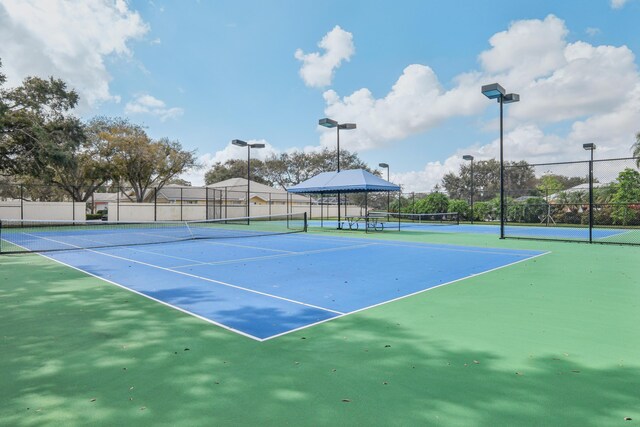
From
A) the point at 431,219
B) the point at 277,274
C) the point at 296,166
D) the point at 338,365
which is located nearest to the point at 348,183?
the point at 277,274

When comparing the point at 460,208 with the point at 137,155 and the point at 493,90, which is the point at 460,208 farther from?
the point at 137,155

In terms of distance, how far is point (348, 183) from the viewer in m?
20.1

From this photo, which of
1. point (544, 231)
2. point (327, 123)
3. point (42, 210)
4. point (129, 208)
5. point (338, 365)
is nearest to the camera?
point (338, 365)

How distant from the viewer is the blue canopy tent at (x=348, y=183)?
19.8 m

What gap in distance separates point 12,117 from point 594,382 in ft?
106

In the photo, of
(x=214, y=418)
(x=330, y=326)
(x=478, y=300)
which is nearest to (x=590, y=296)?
(x=478, y=300)

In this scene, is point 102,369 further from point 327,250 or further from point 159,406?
point 327,250

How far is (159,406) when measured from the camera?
8.84 feet

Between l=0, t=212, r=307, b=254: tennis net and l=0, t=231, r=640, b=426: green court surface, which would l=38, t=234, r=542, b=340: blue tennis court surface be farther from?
l=0, t=212, r=307, b=254: tennis net

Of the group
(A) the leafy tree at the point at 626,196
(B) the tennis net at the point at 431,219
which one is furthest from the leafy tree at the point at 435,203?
(A) the leafy tree at the point at 626,196

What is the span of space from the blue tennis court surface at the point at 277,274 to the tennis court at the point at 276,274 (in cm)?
1

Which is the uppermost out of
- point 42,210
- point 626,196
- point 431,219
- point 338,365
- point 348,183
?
point 348,183

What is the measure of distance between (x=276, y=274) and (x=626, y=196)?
2373cm

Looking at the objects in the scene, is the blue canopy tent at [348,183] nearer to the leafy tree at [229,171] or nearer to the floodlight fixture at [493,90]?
the floodlight fixture at [493,90]
